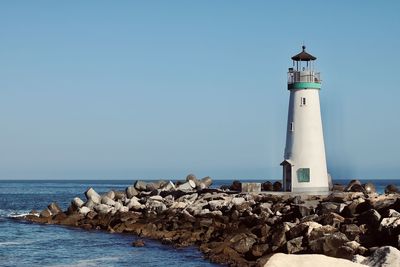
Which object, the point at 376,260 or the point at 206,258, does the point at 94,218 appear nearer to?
the point at 206,258

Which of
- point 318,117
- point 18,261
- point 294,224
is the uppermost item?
point 318,117

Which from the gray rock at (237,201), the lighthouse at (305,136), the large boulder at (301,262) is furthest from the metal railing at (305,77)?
the large boulder at (301,262)

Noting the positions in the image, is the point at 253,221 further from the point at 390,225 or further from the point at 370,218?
the point at 390,225

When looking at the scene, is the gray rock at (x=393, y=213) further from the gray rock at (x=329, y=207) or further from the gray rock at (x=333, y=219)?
the gray rock at (x=329, y=207)

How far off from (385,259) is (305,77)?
64.1 feet

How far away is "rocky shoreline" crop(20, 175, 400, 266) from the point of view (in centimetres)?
2053

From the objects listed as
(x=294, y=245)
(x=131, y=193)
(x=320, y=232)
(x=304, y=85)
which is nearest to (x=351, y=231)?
(x=320, y=232)

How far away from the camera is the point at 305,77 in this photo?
112 feet

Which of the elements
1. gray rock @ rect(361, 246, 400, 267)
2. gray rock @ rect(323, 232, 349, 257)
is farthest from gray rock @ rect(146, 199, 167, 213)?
gray rock @ rect(361, 246, 400, 267)

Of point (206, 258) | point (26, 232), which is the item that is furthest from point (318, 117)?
point (26, 232)

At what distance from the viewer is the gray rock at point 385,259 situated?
15.6 m

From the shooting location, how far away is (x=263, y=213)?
2741 centimetres

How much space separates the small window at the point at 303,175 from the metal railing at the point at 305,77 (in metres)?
4.80

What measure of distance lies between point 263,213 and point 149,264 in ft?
21.6
